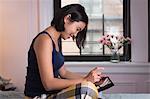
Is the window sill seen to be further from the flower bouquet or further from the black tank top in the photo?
the black tank top

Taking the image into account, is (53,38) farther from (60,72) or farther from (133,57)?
(133,57)

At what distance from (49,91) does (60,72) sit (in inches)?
13.1

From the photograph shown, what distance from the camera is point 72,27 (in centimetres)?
184

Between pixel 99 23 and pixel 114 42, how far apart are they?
38cm

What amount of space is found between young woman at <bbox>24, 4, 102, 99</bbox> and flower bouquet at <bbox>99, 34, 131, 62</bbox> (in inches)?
73.7

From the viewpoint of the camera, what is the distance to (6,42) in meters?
3.83

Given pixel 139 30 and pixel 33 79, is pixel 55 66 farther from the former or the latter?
pixel 139 30

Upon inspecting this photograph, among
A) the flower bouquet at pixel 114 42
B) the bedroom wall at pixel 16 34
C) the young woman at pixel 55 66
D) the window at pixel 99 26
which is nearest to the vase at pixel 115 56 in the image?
the flower bouquet at pixel 114 42

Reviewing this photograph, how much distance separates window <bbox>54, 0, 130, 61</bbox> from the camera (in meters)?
3.99

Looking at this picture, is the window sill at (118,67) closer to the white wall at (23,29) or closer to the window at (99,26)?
the white wall at (23,29)

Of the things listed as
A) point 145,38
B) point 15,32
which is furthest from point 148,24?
point 15,32

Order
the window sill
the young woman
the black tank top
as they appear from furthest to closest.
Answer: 1. the window sill
2. the black tank top
3. the young woman

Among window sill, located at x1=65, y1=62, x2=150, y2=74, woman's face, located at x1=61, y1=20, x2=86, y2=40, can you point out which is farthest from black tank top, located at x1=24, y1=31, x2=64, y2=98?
window sill, located at x1=65, y1=62, x2=150, y2=74

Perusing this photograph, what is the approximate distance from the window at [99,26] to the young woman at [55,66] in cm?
209
